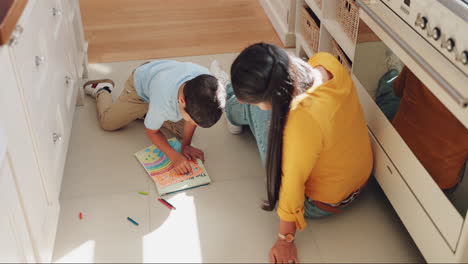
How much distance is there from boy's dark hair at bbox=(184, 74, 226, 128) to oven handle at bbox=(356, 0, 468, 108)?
1.81 feet

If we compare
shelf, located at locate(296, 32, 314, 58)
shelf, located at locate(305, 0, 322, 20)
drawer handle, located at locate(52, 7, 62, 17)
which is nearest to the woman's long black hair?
drawer handle, located at locate(52, 7, 62, 17)

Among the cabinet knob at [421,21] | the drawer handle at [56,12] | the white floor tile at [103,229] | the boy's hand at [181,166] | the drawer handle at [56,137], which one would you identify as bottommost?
the white floor tile at [103,229]

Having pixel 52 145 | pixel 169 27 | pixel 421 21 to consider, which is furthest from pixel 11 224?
pixel 169 27

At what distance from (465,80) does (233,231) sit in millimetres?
903

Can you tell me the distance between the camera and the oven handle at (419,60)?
4.54 feet

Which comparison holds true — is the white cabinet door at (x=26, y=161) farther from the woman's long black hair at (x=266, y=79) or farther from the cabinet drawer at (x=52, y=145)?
the woman's long black hair at (x=266, y=79)

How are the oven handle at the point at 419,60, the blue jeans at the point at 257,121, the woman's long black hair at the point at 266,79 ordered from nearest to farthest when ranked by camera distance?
→ the oven handle at the point at 419,60 → the woman's long black hair at the point at 266,79 → the blue jeans at the point at 257,121

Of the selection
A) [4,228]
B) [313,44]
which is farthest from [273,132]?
[313,44]

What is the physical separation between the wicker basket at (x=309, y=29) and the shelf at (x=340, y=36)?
16 centimetres

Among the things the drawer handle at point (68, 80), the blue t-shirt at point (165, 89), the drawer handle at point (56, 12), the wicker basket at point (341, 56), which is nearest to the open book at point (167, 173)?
the blue t-shirt at point (165, 89)

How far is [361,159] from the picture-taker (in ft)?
6.13

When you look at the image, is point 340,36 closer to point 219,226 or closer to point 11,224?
point 219,226

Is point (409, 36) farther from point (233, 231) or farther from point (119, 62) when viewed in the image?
point (119, 62)

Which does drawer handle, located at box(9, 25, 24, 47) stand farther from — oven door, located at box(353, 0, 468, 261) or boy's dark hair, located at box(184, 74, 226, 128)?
oven door, located at box(353, 0, 468, 261)
